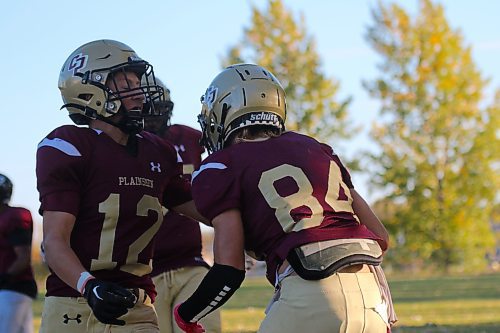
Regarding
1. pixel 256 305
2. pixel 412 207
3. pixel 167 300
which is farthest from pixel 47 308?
pixel 412 207

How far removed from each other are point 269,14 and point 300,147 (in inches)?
1226

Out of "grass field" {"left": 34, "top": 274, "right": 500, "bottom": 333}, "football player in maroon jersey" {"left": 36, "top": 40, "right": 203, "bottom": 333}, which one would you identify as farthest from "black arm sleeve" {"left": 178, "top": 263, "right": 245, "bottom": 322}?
"grass field" {"left": 34, "top": 274, "right": 500, "bottom": 333}

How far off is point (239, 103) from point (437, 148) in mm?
30751

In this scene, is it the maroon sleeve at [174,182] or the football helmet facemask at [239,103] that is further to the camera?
the maroon sleeve at [174,182]

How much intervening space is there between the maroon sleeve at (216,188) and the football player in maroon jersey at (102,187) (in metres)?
0.56

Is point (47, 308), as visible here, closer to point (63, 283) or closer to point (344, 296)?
point (63, 283)

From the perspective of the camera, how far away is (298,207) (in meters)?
3.60

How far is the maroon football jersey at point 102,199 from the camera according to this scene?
4066 mm

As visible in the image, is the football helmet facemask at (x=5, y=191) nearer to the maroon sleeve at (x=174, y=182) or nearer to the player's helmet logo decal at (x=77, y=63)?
the maroon sleeve at (x=174, y=182)

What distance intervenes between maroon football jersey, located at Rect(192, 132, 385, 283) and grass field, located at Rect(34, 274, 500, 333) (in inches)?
232

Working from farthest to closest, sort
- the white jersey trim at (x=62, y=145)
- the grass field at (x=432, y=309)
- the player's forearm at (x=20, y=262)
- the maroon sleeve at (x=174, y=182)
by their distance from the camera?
1. the grass field at (x=432, y=309)
2. the player's forearm at (x=20, y=262)
3. the maroon sleeve at (x=174, y=182)
4. the white jersey trim at (x=62, y=145)

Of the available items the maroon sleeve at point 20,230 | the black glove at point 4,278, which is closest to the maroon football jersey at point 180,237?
the maroon sleeve at point 20,230

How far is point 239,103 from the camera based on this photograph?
156 inches

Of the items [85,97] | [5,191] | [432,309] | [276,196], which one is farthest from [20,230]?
[432,309]
